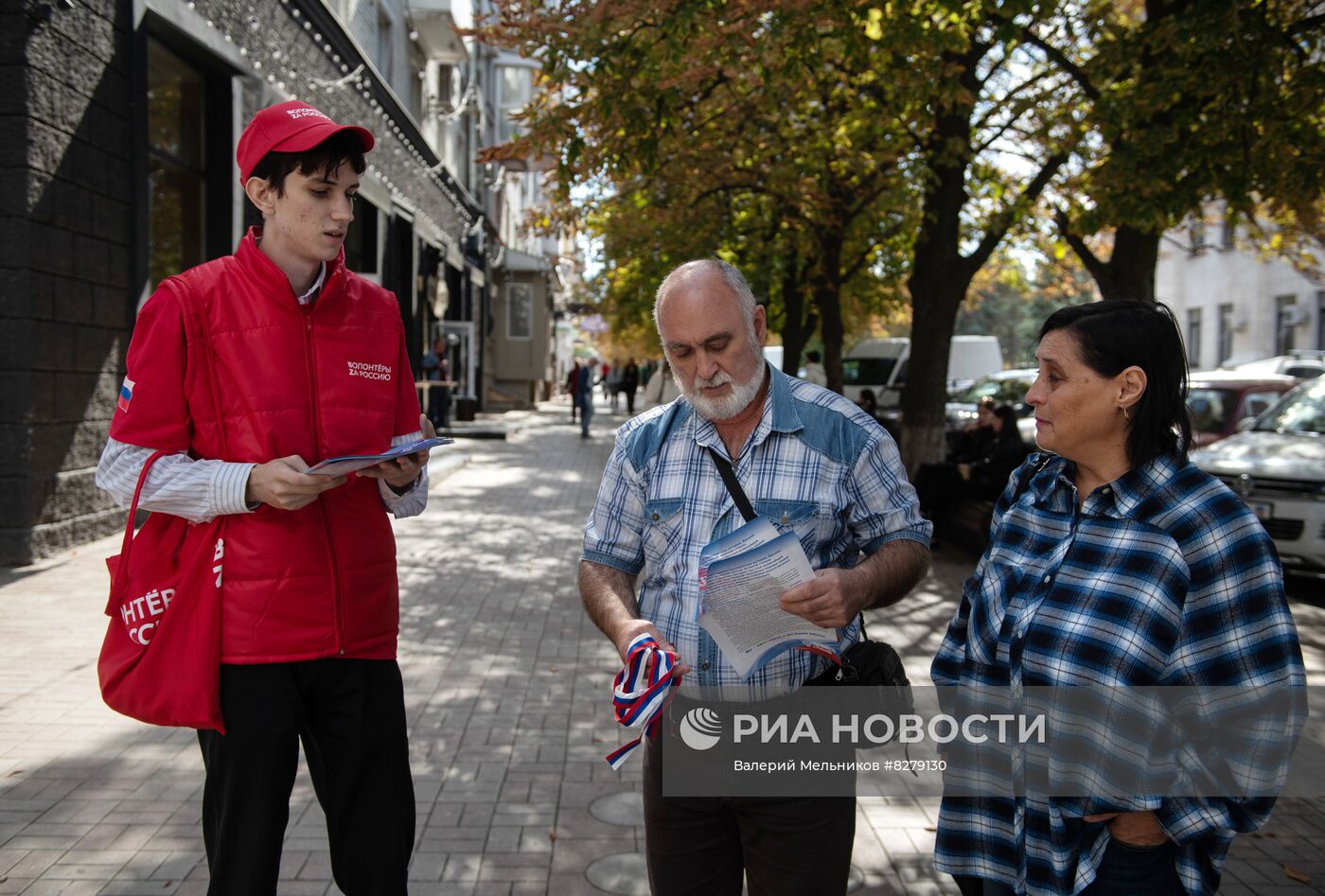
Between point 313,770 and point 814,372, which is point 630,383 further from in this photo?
point 313,770

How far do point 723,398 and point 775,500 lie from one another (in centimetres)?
25

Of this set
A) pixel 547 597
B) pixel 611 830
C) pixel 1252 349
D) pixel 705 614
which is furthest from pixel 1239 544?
pixel 1252 349

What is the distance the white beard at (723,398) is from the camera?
249cm

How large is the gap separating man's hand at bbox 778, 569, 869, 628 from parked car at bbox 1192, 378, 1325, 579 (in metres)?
7.49

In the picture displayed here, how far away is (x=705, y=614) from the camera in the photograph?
2383mm

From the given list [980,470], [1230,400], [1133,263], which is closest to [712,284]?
[980,470]

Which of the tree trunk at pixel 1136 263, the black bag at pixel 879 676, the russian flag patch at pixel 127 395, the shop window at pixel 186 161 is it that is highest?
the shop window at pixel 186 161

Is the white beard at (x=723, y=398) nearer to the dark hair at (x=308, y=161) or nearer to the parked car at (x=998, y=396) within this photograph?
the dark hair at (x=308, y=161)

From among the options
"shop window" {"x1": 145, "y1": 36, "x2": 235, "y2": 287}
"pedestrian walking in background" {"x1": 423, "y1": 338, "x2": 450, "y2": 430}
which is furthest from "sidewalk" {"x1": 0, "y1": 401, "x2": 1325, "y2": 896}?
"pedestrian walking in background" {"x1": 423, "y1": 338, "x2": 450, "y2": 430}

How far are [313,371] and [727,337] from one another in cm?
95

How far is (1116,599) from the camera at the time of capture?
217 cm

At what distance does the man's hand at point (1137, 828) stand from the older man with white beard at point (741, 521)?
0.58 meters

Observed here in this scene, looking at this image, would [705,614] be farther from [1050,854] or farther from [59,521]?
[59,521]

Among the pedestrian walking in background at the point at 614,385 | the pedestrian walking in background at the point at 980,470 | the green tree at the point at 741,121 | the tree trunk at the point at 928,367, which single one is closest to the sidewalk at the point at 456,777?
the pedestrian walking in background at the point at 980,470
